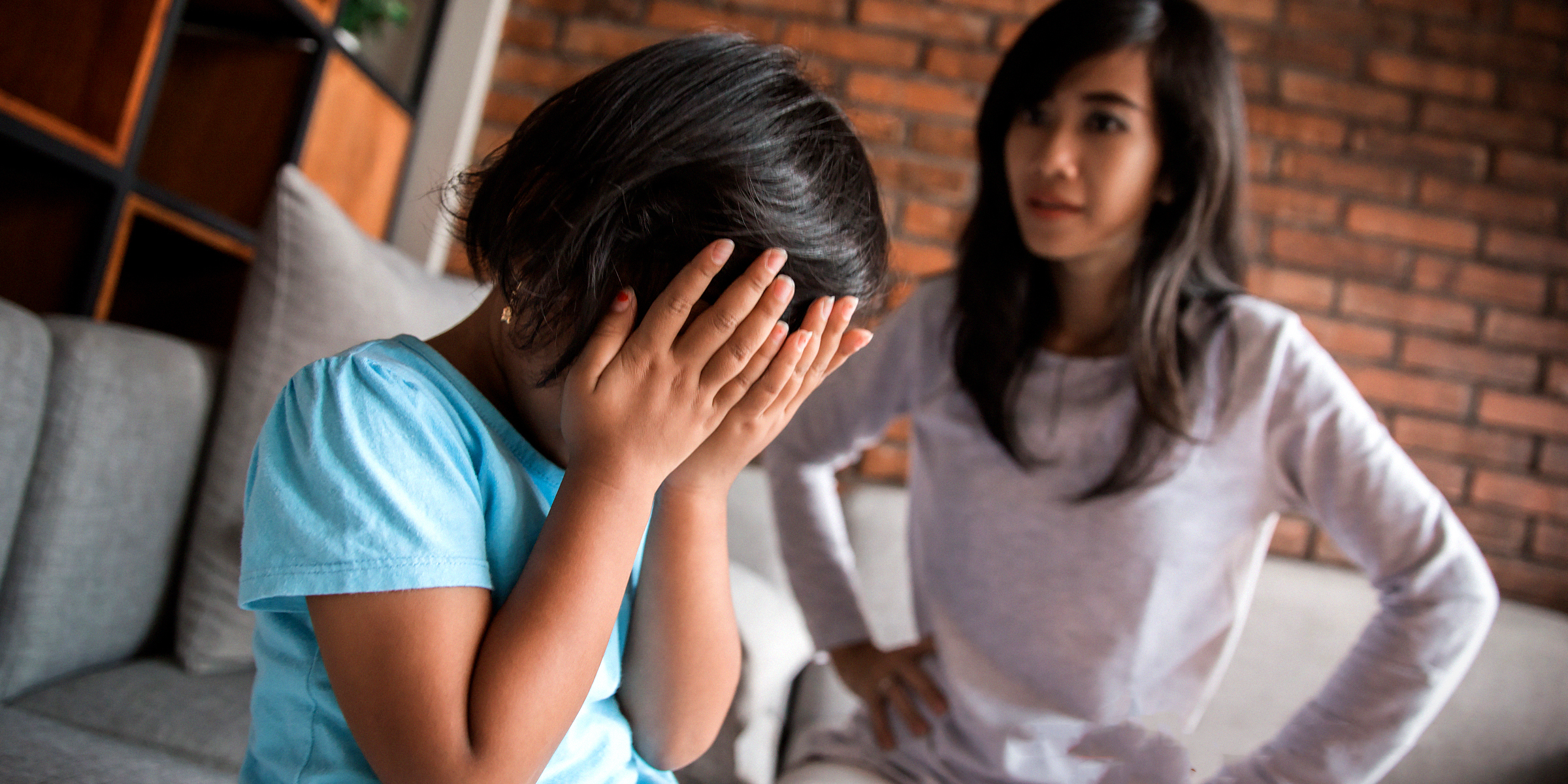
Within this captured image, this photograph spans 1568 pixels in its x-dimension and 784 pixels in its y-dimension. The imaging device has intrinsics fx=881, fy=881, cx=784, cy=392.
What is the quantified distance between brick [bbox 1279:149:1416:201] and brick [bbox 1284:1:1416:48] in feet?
0.84

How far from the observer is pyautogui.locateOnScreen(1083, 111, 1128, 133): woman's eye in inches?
36.2

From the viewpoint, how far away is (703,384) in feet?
1.75

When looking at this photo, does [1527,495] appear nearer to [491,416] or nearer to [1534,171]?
[1534,171]

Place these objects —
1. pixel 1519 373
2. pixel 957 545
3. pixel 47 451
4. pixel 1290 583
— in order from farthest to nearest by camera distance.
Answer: pixel 1519 373
pixel 1290 583
pixel 957 545
pixel 47 451

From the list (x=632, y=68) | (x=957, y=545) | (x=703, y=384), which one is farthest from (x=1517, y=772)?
(x=632, y=68)

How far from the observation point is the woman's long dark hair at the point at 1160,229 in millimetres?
906

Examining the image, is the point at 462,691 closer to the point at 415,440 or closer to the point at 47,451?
the point at 415,440

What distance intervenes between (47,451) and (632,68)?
27.0 inches

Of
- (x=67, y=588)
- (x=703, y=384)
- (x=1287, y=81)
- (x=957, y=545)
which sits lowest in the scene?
(x=67, y=588)

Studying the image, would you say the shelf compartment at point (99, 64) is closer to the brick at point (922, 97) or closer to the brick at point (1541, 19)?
the brick at point (922, 97)

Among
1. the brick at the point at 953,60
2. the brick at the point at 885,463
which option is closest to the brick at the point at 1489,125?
the brick at the point at 953,60

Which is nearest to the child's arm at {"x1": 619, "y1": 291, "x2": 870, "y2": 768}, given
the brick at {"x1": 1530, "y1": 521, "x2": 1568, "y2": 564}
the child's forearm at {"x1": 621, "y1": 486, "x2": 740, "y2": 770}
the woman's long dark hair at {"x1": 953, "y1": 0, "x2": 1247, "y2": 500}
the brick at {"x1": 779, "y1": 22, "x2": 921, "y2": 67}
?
the child's forearm at {"x1": 621, "y1": 486, "x2": 740, "y2": 770}

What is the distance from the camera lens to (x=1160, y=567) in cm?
88

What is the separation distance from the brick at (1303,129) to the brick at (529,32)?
1.43m
